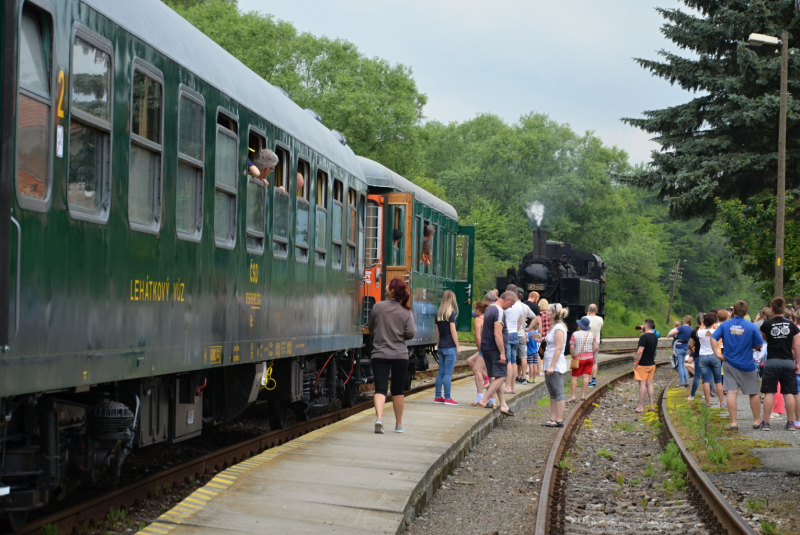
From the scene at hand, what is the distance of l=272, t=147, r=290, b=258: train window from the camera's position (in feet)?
30.0

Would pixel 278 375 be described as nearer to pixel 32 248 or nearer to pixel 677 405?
pixel 32 248

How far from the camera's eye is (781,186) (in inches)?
838

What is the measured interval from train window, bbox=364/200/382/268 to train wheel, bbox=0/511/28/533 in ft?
28.1

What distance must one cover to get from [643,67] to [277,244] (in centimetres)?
2238

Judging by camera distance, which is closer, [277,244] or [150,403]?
[150,403]

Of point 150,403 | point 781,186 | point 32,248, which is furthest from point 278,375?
point 781,186

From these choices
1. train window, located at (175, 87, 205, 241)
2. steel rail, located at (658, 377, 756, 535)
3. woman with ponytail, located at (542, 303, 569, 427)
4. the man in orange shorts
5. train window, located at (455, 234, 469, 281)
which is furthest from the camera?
train window, located at (455, 234, 469, 281)

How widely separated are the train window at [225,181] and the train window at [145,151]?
1177 millimetres

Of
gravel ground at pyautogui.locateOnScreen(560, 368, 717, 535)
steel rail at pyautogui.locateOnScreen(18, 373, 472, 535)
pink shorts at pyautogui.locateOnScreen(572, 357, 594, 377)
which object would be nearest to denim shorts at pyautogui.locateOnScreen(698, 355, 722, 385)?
gravel ground at pyautogui.locateOnScreen(560, 368, 717, 535)

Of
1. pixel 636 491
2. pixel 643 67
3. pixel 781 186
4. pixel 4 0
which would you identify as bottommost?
pixel 636 491

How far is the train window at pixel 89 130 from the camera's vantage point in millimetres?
5203

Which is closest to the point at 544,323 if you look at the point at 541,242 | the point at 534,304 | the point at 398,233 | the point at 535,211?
the point at 534,304

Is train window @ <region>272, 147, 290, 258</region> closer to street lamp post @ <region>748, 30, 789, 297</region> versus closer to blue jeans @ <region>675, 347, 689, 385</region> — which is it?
blue jeans @ <region>675, 347, 689, 385</region>

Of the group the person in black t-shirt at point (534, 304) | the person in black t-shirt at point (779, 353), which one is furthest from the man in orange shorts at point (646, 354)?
the person in black t-shirt at point (534, 304)
